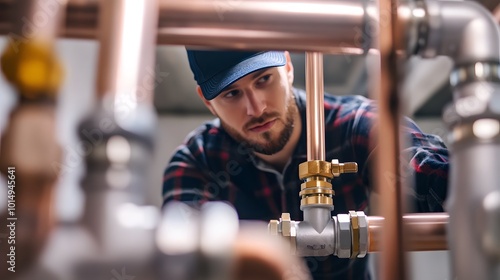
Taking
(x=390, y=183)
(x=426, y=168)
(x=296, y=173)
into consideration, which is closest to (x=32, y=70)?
(x=390, y=183)

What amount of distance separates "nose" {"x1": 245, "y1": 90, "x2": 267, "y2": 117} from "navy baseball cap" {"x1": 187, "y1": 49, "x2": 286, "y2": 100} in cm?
5

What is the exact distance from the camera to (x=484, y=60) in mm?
319

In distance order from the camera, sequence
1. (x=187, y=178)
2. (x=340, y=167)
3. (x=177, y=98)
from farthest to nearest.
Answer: (x=177, y=98) < (x=187, y=178) < (x=340, y=167)

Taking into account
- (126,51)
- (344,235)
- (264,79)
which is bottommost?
(344,235)

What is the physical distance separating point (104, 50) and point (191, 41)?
12 cm

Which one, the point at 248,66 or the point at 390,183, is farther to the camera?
the point at 248,66

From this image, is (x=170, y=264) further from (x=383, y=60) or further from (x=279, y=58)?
(x=279, y=58)

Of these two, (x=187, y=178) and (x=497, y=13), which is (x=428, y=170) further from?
(x=187, y=178)

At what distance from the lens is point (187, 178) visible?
100cm

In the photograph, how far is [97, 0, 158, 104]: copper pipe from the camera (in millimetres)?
248

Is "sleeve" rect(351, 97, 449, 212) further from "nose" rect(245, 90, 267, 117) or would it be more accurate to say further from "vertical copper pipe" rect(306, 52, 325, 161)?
"nose" rect(245, 90, 267, 117)

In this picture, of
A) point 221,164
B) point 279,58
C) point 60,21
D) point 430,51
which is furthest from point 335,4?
point 221,164

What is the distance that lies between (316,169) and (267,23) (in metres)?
0.24

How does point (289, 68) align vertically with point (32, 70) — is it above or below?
above
